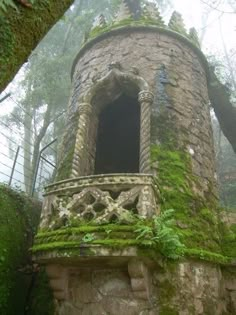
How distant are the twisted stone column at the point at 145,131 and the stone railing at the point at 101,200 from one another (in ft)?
3.78

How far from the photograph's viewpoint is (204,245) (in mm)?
5746

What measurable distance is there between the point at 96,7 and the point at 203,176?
44.4 ft

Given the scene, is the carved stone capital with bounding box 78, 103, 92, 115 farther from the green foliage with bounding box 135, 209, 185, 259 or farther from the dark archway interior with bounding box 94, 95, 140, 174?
the green foliage with bounding box 135, 209, 185, 259

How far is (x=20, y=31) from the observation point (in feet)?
5.57

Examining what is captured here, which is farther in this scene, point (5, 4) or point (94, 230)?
point (94, 230)

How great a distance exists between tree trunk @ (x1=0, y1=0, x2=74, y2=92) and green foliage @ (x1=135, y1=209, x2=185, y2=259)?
316 centimetres

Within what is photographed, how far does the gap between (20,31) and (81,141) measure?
17.2 ft

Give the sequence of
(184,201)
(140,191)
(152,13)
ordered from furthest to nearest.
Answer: (152,13)
(184,201)
(140,191)

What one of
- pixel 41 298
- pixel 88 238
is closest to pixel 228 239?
pixel 88 238

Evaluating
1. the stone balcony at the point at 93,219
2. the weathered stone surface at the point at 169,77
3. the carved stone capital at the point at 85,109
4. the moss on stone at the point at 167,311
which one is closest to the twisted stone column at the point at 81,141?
the carved stone capital at the point at 85,109

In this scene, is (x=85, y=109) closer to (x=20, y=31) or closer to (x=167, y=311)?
(x=167, y=311)

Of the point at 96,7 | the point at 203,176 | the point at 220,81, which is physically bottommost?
the point at 203,176

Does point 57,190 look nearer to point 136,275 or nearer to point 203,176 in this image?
point 136,275

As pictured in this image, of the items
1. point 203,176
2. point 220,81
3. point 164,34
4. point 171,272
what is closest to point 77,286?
point 171,272
